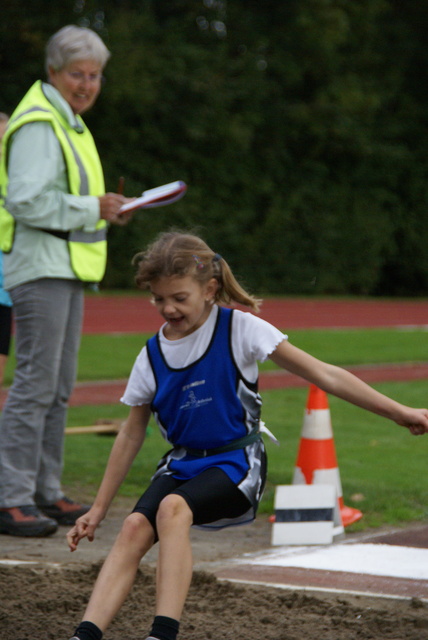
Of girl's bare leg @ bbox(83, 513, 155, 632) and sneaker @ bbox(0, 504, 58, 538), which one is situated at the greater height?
girl's bare leg @ bbox(83, 513, 155, 632)

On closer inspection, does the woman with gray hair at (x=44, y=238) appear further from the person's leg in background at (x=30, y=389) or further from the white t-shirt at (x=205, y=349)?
the white t-shirt at (x=205, y=349)

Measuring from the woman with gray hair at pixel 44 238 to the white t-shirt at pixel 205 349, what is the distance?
1739 mm

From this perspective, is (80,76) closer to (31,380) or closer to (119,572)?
(31,380)

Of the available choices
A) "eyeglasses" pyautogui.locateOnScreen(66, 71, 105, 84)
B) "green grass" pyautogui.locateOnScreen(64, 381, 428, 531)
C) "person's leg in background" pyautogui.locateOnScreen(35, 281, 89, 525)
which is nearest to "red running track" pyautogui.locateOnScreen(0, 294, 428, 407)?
"green grass" pyautogui.locateOnScreen(64, 381, 428, 531)

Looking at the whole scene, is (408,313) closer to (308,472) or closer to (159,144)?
(159,144)

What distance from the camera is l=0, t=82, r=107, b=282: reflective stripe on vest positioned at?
5.52 metres

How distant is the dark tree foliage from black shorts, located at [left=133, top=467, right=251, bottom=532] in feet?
76.6

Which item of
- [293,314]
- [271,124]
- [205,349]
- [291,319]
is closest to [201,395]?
[205,349]

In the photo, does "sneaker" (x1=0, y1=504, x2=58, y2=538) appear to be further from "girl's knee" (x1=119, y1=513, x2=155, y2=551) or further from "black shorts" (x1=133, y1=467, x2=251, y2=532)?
"girl's knee" (x1=119, y1=513, x2=155, y2=551)

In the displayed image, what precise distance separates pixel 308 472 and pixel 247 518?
1986 mm

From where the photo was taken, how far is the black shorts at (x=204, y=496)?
141 inches

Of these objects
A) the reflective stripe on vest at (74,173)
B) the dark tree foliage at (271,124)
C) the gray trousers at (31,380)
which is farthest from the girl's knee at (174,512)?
the dark tree foliage at (271,124)

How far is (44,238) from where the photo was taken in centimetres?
550

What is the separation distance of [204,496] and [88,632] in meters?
0.58
